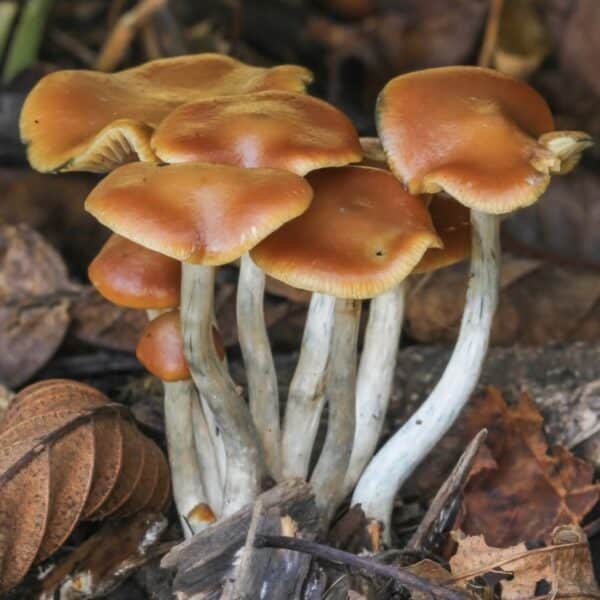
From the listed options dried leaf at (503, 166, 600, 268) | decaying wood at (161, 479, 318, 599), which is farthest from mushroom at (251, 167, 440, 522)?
dried leaf at (503, 166, 600, 268)

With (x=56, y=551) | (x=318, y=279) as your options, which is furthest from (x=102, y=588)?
(x=318, y=279)

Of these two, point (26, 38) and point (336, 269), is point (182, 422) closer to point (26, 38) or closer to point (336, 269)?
point (336, 269)

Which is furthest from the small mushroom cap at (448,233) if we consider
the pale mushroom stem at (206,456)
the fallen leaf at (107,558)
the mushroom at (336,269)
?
the fallen leaf at (107,558)

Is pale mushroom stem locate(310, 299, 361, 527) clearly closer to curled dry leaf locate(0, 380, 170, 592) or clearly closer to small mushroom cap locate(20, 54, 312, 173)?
curled dry leaf locate(0, 380, 170, 592)

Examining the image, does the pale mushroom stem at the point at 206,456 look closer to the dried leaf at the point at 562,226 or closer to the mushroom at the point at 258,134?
the mushroom at the point at 258,134

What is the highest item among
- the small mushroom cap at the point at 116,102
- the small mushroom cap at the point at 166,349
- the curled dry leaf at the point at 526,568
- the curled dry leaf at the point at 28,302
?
the small mushroom cap at the point at 116,102

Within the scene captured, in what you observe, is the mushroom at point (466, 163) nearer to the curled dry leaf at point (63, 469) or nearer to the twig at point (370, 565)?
the twig at point (370, 565)

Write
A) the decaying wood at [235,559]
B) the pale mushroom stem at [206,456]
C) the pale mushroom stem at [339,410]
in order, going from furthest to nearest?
the pale mushroom stem at [206,456], the pale mushroom stem at [339,410], the decaying wood at [235,559]

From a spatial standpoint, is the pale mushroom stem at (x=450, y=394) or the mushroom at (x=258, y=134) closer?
the mushroom at (x=258, y=134)

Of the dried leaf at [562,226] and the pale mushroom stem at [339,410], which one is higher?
the pale mushroom stem at [339,410]

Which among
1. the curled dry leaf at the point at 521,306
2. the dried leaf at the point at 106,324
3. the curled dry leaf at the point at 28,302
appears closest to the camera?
the curled dry leaf at the point at 28,302
